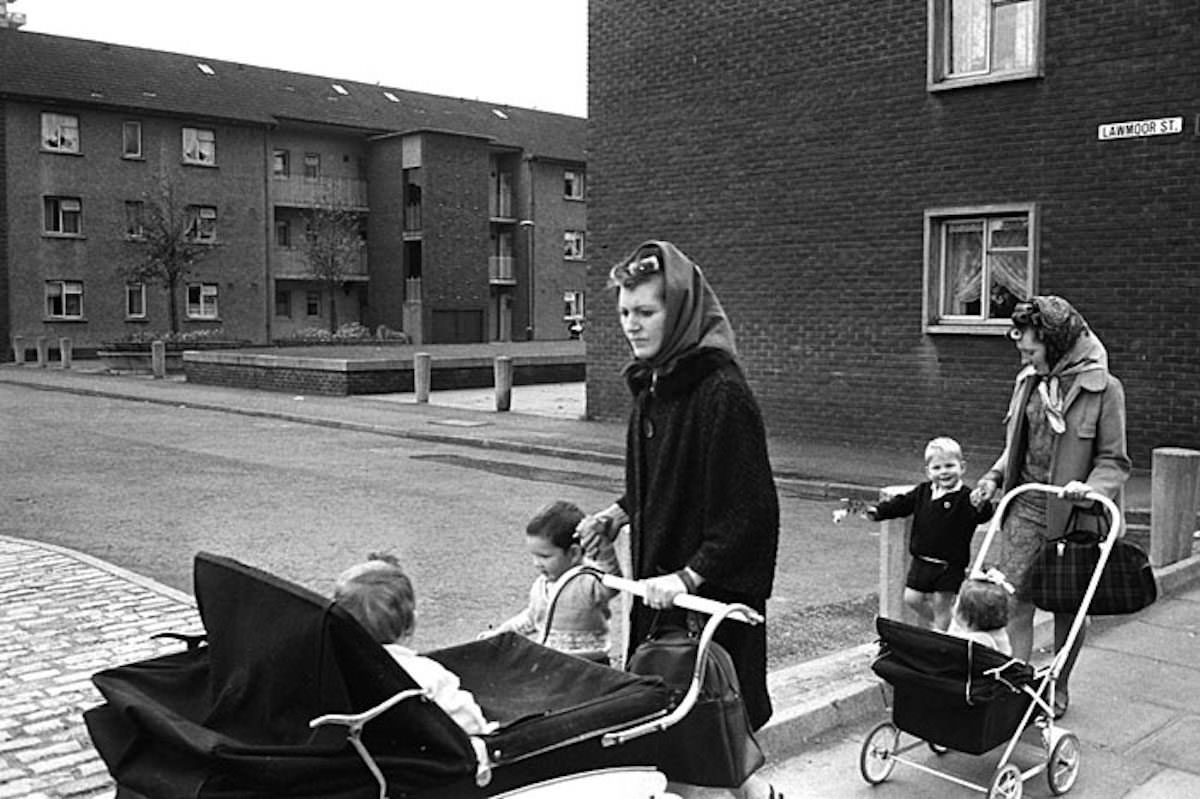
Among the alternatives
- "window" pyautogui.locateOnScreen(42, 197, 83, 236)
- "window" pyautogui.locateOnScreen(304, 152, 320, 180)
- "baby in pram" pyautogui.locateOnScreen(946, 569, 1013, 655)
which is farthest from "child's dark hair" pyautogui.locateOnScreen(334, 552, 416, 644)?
"window" pyautogui.locateOnScreen(304, 152, 320, 180)

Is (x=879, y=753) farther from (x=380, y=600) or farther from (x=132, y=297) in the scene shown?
(x=132, y=297)

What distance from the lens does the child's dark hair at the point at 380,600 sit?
3285mm

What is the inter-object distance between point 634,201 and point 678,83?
6.47 feet

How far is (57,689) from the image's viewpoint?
19.1ft

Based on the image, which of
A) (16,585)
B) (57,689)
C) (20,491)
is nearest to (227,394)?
(20,491)

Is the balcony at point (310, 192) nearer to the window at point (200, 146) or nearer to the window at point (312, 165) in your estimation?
the window at point (312, 165)

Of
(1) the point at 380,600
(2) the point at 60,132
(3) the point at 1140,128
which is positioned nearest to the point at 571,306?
(2) the point at 60,132

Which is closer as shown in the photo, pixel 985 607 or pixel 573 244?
pixel 985 607

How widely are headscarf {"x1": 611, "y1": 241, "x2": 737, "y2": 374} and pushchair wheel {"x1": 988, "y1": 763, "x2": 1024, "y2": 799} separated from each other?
2030 mm

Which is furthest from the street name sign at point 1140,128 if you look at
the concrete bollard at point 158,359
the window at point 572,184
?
the window at point 572,184

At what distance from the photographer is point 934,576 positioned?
19.4 feet

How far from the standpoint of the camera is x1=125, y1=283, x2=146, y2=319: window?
47.0 metres

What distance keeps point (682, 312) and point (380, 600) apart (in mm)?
1201

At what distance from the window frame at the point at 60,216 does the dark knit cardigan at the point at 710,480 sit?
46.2 meters
